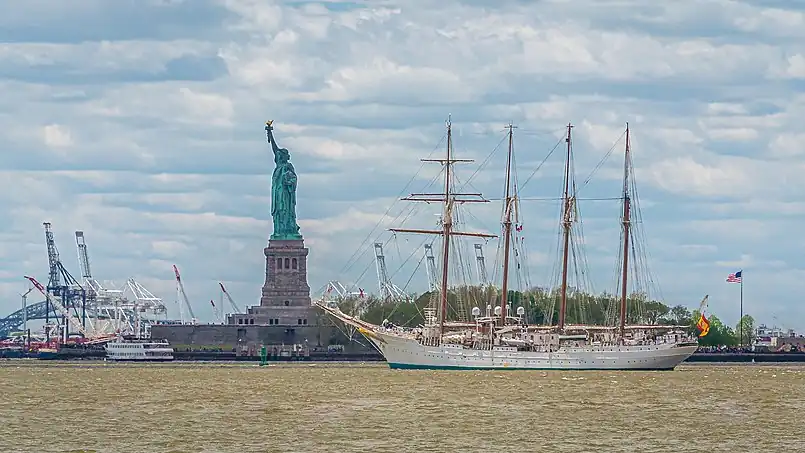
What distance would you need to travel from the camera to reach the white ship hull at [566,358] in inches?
7151

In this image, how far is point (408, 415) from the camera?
4254 inches

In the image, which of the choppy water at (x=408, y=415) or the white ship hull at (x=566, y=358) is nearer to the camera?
the choppy water at (x=408, y=415)

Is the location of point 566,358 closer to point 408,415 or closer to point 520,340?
point 520,340

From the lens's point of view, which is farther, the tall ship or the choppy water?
the tall ship

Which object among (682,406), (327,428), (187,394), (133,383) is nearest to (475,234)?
(133,383)

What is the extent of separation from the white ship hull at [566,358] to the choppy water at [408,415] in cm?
1724

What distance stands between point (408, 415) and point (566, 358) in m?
75.2

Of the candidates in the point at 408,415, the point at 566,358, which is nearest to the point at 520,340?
the point at 566,358

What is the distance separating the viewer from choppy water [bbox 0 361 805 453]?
89.9m

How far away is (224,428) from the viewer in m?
98.8

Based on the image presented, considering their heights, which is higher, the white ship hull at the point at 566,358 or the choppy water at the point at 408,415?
the white ship hull at the point at 566,358

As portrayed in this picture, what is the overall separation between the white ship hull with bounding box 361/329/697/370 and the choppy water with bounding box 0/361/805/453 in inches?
679

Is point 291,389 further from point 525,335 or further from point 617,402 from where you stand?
point 525,335

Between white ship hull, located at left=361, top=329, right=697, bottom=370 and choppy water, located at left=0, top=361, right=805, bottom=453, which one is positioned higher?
white ship hull, located at left=361, top=329, right=697, bottom=370
